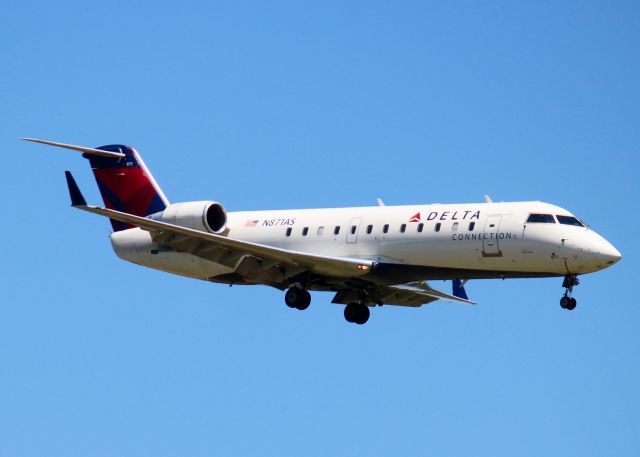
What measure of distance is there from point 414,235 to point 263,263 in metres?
4.35

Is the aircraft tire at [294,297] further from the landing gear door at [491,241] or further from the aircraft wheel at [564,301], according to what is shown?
the aircraft wheel at [564,301]

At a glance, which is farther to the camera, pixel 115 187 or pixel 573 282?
pixel 115 187

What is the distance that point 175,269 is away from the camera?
42.6 metres

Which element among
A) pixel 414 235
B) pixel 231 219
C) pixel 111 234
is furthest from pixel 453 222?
pixel 111 234

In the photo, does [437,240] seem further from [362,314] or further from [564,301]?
[362,314]

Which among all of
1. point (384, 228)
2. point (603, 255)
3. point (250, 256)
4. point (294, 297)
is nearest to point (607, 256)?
point (603, 255)

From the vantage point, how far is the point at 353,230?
4078 centimetres

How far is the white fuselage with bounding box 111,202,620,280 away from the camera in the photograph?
3791cm

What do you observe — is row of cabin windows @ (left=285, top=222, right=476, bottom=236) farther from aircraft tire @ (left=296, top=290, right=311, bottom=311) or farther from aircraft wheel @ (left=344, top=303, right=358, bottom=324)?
aircraft wheel @ (left=344, top=303, right=358, bottom=324)

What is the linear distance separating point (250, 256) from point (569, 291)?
344 inches

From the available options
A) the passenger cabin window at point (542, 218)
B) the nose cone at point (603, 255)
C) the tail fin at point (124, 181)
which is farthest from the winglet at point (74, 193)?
the nose cone at point (603, 255)

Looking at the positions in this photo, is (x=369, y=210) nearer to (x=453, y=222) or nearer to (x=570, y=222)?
(x=453, y=222)

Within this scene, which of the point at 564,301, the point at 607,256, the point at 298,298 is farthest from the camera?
the point at 298,298

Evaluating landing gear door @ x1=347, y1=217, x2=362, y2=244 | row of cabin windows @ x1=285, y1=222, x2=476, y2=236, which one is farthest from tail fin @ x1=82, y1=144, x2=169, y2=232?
landing gear door @ x1=347, y1=217, x2=362, y2=244
